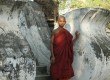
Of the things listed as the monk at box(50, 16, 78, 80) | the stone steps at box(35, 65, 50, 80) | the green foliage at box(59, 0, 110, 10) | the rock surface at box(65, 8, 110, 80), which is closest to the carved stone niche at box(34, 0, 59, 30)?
the rock surface at box(65, 8, 110, 80)

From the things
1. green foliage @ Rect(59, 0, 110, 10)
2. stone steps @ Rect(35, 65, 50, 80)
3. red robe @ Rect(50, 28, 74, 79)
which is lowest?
stone steps @ Rect(35, 65, 50, 80)

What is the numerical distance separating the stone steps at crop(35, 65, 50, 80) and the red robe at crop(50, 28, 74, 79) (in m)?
0.38

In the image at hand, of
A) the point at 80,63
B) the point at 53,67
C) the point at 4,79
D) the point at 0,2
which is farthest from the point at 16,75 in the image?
the point at 80,63

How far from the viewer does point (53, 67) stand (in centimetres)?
775

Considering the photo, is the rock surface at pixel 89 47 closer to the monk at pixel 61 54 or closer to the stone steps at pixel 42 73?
the monk at pixel 61 54

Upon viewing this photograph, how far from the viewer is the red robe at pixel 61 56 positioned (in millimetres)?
7703

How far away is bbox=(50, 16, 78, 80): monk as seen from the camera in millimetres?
7703

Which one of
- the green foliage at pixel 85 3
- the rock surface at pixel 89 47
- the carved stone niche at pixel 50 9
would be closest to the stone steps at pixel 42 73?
the rock surface at pixel 89 47

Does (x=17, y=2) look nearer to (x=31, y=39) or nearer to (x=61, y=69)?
(x=61, y=69)

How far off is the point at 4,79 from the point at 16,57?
0.42 m

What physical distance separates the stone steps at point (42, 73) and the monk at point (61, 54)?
365 mm

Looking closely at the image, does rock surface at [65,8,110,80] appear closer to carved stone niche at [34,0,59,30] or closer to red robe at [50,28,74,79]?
red robe at [50,28,74,79]

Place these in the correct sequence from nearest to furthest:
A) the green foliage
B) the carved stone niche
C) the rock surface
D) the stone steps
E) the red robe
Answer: the red robe
the rock surface
the stone steps
the carved stone niche
the green foliage

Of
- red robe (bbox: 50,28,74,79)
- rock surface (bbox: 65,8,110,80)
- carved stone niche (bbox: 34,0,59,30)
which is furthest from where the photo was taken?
carved stone niche (bbox: 34,0,59,30)
